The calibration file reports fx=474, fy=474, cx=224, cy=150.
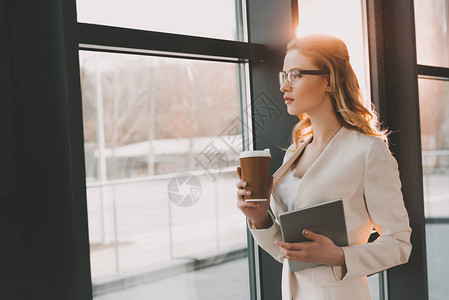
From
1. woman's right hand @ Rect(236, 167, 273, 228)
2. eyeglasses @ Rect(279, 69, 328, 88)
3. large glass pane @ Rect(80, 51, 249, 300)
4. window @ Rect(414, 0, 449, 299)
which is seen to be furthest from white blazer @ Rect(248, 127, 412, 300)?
window @ Rect(414, 0, 449, 299)

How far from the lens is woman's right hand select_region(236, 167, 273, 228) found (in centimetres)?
146

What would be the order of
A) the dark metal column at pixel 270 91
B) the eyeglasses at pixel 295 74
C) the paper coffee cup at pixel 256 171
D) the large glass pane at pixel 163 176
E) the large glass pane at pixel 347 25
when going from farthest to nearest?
1. the large glass pane at pixel 347 25
2. the dark metal column at pixel 270 91
3. the large glass pane at pixel 163 176
4. the eyeglasses at pixel 295 74
5. the paper coffee cup at pixel 256 171

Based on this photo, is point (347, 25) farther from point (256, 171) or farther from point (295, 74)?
point (256, 171)

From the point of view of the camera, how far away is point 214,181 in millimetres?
2172

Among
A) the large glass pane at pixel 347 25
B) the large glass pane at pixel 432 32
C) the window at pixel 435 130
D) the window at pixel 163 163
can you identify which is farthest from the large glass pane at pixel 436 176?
the window at pixel 163 163

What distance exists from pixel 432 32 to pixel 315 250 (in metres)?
2.43

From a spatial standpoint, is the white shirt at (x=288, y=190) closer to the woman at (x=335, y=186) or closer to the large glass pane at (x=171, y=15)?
the woman at (x=335, y=186)

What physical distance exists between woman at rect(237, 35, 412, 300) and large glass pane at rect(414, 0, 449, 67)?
1.79 m

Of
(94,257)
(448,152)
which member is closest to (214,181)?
(94,257)

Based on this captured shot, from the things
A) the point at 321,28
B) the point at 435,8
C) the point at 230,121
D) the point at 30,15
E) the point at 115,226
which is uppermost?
the point at 435,8

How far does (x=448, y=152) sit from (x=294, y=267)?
2301 mm

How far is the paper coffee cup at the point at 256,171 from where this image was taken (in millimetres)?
1378

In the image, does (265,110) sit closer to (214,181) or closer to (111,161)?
(214,181)

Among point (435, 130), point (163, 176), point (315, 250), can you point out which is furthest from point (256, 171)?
point (435, 130)
